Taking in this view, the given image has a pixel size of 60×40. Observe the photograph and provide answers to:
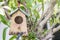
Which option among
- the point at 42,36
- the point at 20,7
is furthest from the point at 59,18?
the point at 20,7

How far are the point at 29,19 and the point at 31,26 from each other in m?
0.06

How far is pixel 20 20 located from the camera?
1.12m

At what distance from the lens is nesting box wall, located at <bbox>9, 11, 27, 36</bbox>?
1.06m

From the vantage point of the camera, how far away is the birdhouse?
1.06m

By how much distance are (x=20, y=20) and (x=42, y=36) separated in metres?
0.26

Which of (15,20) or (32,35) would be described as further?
(32,35)

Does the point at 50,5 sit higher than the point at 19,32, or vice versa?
the point at 50,5

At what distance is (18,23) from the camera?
1.09 metres

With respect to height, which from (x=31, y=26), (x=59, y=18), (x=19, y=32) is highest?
(x=59, y=18)

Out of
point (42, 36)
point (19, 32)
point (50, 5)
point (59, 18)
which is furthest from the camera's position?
point (59, 18)

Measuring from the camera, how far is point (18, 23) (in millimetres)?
1087

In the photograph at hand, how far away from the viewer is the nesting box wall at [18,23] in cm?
106

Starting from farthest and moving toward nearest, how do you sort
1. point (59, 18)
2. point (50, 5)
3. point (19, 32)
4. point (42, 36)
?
1. point (59, 18)
2. point (42, 36)
3. point (50, 5)
4. point (19, 32)

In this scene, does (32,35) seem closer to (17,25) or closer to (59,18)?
(17,25)
